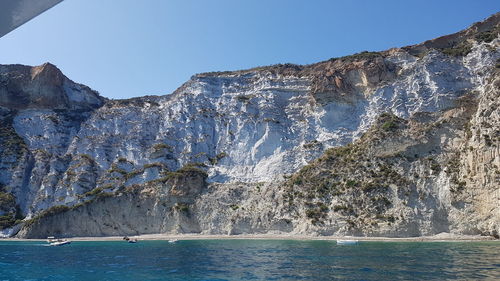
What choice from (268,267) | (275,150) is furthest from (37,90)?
(268,267)

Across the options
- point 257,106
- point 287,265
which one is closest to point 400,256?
point 287,265

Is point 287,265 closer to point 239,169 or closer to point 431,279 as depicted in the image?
point 431,279

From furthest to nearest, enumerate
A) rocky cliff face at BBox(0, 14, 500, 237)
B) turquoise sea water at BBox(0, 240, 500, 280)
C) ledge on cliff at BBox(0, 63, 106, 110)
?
ledge on cliff at BBox(0, 63, 106, 110) < rocky cliff face at BBox(0, 14, 500, 237) < turquoise sea water at BBox(0, 240, 500, 280)

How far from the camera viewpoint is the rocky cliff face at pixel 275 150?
5175 cm

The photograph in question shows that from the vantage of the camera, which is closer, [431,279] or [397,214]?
[431,279]

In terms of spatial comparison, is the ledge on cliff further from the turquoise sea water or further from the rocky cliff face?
the turquoise sea water

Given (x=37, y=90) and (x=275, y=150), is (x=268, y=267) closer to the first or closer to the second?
(x=275, y=150)

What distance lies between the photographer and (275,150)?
236 ft

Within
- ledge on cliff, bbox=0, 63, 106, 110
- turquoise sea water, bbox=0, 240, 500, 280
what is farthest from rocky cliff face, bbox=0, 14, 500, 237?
turquoise sea water, bbox=0, 240, 500, 280

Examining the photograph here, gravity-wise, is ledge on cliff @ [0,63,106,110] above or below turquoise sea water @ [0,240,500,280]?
above

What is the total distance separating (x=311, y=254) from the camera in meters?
32.2

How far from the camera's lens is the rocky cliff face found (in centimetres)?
5175

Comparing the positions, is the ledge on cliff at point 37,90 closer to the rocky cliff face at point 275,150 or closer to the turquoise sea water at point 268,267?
the rocky cliff face at point 275,150

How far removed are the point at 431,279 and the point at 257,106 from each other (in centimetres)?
6292
